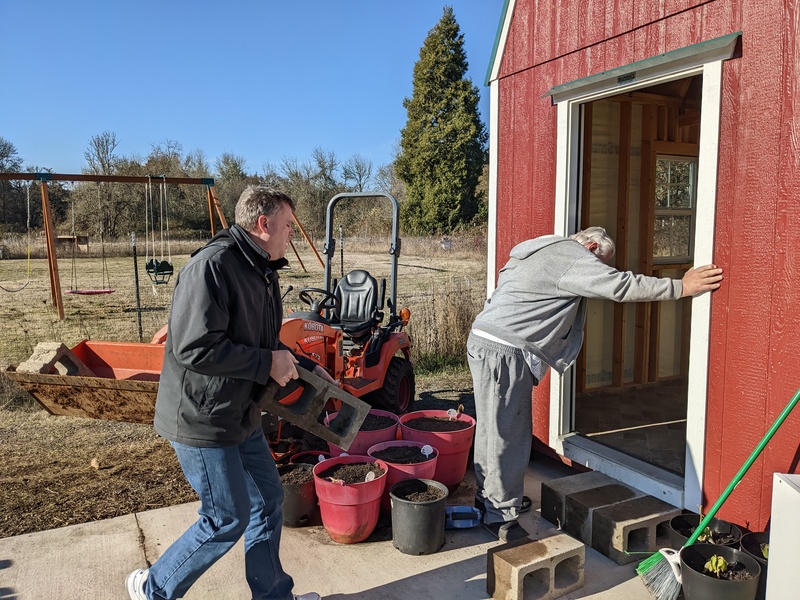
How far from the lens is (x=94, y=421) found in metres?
5.52

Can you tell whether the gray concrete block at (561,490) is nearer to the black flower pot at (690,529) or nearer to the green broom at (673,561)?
the black flower pot at (690,529)

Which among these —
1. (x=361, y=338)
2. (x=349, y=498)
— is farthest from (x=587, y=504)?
(x=361, y=338)

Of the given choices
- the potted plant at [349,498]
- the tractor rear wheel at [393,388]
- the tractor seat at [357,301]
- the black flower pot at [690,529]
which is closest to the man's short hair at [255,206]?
the potted plant at [349,498]

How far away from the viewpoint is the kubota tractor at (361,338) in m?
4.70

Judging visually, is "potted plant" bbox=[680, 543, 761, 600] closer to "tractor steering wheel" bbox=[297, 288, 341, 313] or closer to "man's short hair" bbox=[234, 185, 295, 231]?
"man's short hair" bbox=[234, 185, 295, 231]

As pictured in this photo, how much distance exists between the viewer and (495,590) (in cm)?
284

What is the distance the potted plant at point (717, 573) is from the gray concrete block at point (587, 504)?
64 centimetres

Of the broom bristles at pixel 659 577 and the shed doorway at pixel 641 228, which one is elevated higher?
the shed doorway at pixel 641 228

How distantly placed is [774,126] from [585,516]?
2.05 metres

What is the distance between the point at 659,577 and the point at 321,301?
10.4 feet

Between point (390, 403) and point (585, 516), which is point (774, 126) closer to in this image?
point (585, 516)

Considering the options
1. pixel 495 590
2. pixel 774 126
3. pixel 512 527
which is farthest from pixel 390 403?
pixel 774 126

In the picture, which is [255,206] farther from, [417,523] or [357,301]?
[357,301]

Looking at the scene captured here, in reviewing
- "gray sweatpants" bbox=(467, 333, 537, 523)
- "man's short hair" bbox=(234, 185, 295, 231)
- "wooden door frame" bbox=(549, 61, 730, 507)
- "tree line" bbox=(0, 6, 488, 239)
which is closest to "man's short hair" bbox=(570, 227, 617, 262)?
"wooden door frame" bbox=(549, 61, 730, 507)
